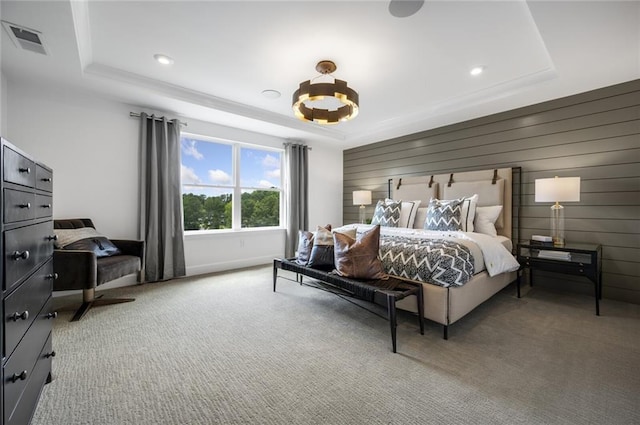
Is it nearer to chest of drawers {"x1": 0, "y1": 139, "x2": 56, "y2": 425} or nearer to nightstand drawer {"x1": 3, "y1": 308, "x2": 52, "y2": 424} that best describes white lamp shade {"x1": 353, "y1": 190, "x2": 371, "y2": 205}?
chest of drawers {"x1": 0, "y1": 139, "x2": 56, "y2": 425}

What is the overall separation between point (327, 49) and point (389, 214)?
254 centimetres

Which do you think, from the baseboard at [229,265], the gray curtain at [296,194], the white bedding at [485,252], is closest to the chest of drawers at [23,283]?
the baseboard at [229,265]

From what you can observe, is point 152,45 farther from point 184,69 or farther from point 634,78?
point 634,78

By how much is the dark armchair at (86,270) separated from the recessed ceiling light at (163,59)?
2.00 meters

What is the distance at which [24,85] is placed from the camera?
2.93 meters

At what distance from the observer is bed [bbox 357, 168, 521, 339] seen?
2.17 metres

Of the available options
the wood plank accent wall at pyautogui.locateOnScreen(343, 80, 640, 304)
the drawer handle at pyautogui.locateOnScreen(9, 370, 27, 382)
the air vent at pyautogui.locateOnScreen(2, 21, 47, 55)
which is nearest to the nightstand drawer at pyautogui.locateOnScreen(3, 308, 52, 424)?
the drawer handle at pyautogui.locateOnScreen(9, 370, 27, 382)

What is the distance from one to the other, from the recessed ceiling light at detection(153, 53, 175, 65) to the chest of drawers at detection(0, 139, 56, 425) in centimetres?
176

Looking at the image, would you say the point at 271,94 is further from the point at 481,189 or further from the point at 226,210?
the point at 481,189

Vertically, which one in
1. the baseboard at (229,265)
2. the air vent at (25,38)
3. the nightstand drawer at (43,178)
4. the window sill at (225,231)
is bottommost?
the baseboard at (229,265)

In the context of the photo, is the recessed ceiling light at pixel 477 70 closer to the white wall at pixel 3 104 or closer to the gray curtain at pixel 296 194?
the gray curtain at pixel 296 194

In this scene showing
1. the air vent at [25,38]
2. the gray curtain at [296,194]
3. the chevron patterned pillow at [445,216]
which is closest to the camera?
the air vent at [25,38]

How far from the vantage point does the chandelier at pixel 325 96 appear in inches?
96.0

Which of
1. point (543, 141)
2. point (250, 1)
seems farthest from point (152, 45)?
point (543, 141)
